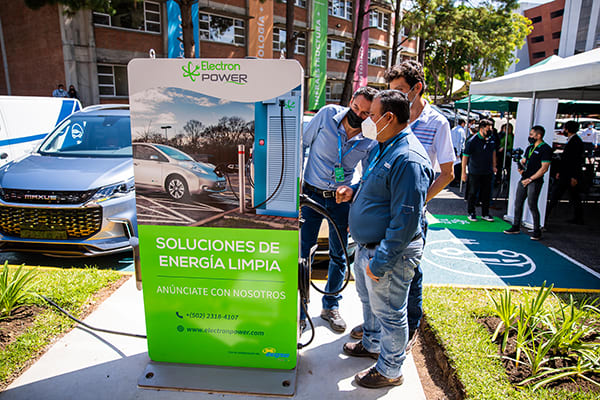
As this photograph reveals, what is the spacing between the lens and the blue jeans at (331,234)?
132 inches

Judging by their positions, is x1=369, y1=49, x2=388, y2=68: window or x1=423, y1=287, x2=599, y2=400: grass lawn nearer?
x1=423, y1=287, x2=599, y2=400: grass lawn

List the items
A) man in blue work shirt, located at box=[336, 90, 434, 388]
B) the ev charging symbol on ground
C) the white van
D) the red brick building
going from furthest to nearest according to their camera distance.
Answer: the red brick building
the white van
the ev charging symbol on ground
man in blue work shirt, located at box=[336, 90, 434, 388]

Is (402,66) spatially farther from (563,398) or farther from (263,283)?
(563,398)

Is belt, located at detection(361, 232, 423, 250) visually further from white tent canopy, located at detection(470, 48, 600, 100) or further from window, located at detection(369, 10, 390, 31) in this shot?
window, located at detection(369, 10, 390, 31)

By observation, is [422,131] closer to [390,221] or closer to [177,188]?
[390,221]

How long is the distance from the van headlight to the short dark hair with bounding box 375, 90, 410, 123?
3.60 meters

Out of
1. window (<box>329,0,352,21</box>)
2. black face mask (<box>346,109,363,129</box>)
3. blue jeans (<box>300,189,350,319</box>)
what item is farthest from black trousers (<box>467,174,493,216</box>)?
window (<box>329,0,352,21</box>)

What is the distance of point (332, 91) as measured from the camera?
32.8 metres

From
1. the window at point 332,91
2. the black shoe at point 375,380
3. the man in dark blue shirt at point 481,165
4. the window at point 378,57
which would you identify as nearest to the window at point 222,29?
the window at point 332,91

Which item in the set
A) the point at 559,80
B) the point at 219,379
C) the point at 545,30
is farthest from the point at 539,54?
the point at 219,379

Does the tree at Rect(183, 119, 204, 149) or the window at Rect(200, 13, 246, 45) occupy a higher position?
the window at Rect(200, 13, 246, 45)

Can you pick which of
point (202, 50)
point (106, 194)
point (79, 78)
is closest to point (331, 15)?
point (202, 50)

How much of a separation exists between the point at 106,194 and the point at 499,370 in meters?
4.30

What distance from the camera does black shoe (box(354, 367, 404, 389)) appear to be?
2.82 meters
